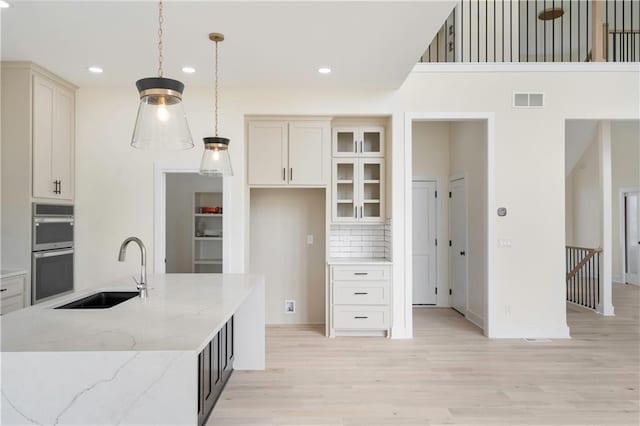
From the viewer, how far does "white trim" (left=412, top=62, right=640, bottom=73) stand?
4.60 m

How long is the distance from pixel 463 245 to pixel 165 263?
3885 millimetres

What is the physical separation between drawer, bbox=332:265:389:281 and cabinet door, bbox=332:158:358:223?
61 centimetres

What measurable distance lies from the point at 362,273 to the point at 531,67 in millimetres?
3039

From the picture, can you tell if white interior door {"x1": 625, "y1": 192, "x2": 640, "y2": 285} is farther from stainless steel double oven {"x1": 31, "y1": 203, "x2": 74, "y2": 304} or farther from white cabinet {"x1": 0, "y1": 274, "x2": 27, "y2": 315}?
white cabinet {"x1": 0, "y1": 274, "x2": 27, "y2": 315}

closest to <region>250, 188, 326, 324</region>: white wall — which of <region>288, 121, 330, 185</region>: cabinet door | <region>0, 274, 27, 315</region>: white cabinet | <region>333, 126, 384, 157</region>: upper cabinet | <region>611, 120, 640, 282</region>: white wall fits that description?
<region>288, 121, 330, 185</region>: cabinet door

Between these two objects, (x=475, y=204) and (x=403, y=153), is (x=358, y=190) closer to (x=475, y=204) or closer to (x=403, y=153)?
(x=403, y=153)

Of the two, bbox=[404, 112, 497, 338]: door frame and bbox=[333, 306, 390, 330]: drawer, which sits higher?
bbox=[404, 112, 497, 338]: door frame

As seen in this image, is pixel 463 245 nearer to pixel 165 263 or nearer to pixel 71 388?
pixel 165 263

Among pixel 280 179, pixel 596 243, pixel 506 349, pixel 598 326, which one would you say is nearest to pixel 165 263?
pixel 280 179

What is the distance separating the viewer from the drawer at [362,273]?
463 centimetres

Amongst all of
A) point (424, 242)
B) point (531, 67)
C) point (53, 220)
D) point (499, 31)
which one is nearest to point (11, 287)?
point (53, 220)

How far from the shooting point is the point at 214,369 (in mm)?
2918

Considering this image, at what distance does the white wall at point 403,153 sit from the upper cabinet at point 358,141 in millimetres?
334

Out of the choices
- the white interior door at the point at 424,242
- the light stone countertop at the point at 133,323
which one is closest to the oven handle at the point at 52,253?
the light stone countertop at the point at 133,323
